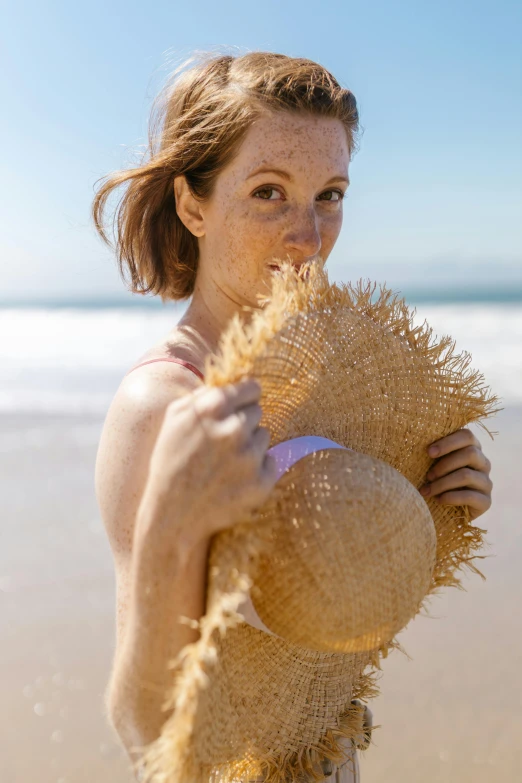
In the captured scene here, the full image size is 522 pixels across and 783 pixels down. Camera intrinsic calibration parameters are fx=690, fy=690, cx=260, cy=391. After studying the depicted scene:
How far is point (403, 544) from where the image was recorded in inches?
42.6

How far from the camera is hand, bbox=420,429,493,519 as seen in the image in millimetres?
1492

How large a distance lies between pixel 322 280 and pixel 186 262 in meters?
0.77

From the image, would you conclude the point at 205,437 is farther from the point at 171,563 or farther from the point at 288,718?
the point at 288,718

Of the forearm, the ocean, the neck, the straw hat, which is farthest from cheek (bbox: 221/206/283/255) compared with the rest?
the forearm

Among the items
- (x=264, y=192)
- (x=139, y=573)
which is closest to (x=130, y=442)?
(x=139, y=573)

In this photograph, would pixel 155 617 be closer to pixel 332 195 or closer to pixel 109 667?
pixel 332 195

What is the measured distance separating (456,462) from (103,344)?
563 inches

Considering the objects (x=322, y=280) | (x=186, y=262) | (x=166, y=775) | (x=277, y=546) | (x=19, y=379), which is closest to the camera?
(x=166, y=775)

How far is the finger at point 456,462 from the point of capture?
4.91 feet

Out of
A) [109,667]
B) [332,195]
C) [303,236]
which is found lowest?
[109,667]

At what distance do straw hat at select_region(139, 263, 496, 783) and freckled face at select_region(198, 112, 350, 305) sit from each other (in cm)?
30

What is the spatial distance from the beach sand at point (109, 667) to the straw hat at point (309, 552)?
181cm

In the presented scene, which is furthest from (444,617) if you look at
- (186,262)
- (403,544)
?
(403,544)

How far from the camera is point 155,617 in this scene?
981mm
